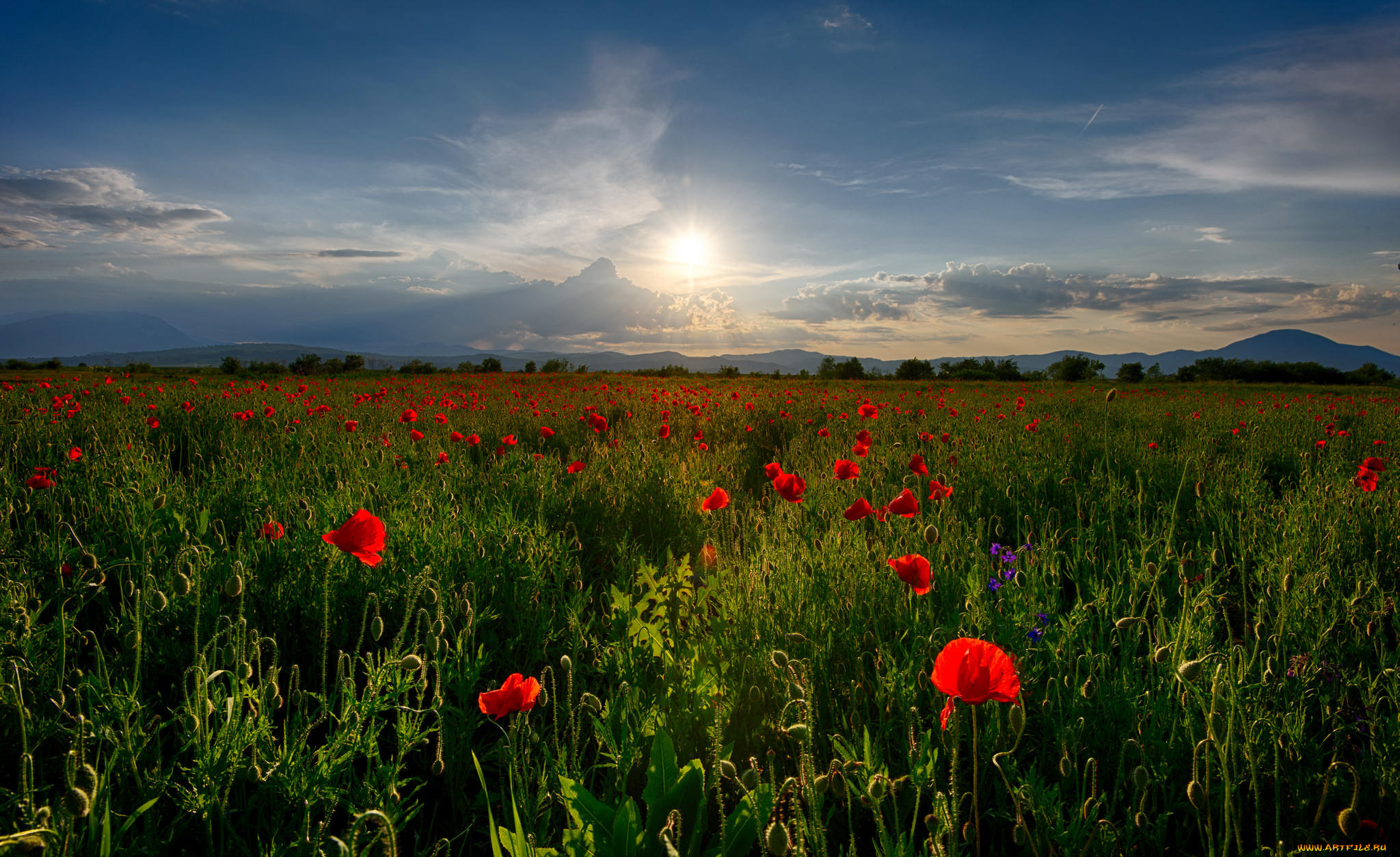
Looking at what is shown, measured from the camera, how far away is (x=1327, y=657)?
207cm

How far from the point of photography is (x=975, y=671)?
1.13 meters

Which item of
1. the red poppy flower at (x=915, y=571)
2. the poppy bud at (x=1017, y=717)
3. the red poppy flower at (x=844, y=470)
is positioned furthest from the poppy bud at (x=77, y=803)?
the red poppy flower at (x=844, y=470)

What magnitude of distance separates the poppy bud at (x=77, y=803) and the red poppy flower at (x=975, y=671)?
1.38 m

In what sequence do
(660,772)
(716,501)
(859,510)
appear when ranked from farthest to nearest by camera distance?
(716,501) → (859,510) → (660,772)

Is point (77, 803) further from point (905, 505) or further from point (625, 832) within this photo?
point (905, 505)

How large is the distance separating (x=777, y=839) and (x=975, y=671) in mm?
480

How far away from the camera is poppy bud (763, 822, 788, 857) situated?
3.10ft

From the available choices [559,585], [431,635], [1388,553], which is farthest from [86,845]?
[1388,553]

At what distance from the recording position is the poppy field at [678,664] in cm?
130

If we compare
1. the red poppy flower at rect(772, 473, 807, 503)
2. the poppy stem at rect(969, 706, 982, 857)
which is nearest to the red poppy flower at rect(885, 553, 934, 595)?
the poppy stem at rect(969, 706, 982, 857)

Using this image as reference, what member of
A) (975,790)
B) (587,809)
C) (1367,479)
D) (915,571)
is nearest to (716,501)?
(915,571)

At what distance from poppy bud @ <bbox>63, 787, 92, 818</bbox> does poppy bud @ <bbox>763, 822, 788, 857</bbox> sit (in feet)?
3.37

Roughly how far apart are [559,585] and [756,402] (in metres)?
6.56

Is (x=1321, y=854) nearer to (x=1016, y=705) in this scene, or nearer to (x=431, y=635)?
(x=1016, y=705)
